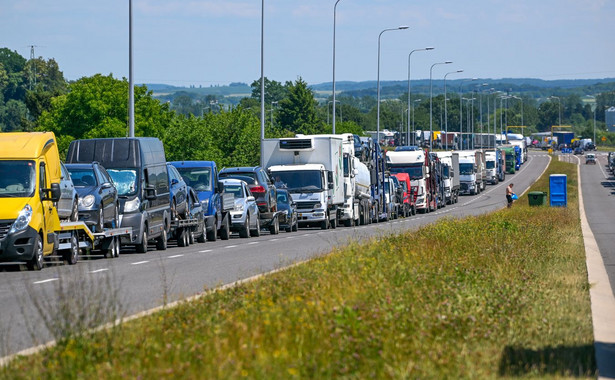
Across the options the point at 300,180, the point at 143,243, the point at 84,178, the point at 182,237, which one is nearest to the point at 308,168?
the point at 300,180

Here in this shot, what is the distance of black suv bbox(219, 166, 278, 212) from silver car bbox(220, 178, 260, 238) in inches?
53.7

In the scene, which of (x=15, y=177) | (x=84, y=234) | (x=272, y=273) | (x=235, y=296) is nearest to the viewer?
(x=235, y=296)

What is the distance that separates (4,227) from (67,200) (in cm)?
226

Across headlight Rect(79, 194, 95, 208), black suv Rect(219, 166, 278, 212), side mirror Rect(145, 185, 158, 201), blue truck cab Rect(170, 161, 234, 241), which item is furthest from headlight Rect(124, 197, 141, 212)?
black suv Rect(219, 166, 278, 212)

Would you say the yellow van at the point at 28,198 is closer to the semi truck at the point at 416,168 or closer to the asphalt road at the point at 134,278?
the asphalt road at the point at 134,278

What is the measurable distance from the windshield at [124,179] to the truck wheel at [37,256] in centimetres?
545

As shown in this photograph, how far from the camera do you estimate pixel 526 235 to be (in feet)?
76.5

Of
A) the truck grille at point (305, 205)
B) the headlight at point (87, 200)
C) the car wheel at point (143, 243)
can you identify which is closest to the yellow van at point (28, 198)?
the headlight at point (87, 200)

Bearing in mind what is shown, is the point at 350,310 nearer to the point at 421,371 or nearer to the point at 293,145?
the point at 421,371

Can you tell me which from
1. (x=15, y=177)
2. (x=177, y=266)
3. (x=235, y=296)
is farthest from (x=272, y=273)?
(x=15, y=177)

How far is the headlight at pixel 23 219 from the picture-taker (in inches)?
735

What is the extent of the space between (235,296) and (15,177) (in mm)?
8544

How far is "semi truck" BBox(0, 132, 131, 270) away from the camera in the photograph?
735 inches

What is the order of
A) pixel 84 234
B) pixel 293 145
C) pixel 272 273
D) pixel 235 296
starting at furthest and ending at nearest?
pixel 293 145, pixel 84 234, pixel 272 273, pixel 235 296
